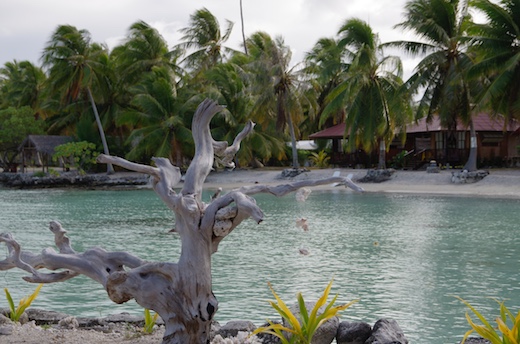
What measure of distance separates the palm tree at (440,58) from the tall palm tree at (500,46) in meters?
1.74

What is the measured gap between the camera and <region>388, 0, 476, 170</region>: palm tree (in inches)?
1085

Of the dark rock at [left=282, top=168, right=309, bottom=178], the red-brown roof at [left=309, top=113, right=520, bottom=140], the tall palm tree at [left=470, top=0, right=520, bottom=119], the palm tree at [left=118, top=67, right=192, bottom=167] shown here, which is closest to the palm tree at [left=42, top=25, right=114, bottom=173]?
the palm tree at [left=118, top=67, right=192, bottom=167]

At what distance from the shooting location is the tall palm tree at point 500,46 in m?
24.6

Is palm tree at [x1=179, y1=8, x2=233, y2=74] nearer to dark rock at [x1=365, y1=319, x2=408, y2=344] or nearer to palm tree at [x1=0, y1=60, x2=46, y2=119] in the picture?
palm tree at [x1=0, y1=60, x2=46, y2=119]

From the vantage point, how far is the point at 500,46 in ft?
82.0

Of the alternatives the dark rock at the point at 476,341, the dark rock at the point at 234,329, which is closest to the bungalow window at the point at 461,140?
the dark rock at the point at 476,341

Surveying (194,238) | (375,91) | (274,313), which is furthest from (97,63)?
(194,238)

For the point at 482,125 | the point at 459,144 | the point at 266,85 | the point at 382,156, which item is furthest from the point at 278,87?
the point at 482,125

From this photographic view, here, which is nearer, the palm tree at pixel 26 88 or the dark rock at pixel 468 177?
the dark rock at pixel 468 177

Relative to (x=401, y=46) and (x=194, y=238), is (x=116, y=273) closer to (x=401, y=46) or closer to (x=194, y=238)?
(x=194, y=238)

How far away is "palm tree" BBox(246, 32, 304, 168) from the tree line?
0.06 meters

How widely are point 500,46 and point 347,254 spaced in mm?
15984

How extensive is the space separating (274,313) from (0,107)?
5100 centimetres

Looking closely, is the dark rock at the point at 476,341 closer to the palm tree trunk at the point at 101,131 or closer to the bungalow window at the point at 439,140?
the bungalow window at the point at 439,140
